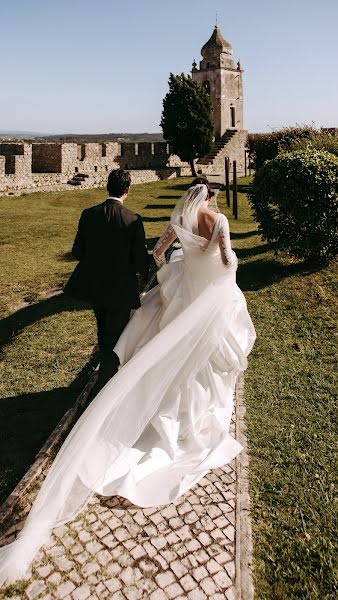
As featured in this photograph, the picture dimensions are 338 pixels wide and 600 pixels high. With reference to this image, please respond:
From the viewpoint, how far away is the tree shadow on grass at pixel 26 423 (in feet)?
13.6

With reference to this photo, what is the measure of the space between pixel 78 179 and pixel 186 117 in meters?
9.39

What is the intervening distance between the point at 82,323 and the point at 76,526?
4690mm

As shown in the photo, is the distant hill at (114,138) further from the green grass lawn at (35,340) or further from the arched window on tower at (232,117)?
the green grass lawn at (35,340)

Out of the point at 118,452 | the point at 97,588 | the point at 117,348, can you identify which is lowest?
the point at 97,588

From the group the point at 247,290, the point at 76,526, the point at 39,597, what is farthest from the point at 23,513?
the point at 247,290

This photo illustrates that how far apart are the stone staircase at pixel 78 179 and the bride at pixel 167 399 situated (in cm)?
2107

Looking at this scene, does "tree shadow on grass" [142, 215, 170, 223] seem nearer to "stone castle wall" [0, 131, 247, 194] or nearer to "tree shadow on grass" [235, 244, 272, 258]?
"tree shadow on grass" [235, 244, 272, 258]

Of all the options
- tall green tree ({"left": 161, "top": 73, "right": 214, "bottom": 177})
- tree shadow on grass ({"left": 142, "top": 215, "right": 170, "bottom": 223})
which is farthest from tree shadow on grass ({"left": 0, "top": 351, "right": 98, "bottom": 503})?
tall green tree ({"left": 161, "top": 73, "right": 214, "bottom": 177})

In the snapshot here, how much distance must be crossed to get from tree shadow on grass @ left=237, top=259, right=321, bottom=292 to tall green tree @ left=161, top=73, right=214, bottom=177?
2161cm

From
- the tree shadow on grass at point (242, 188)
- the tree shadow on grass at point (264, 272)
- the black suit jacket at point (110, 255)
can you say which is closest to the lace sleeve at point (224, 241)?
the black suit jacket at point (110, 255)

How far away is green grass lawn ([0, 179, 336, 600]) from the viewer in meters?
3.32

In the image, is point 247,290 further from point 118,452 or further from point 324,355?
point 118,452

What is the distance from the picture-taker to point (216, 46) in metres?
38.1

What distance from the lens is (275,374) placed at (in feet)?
20.0
